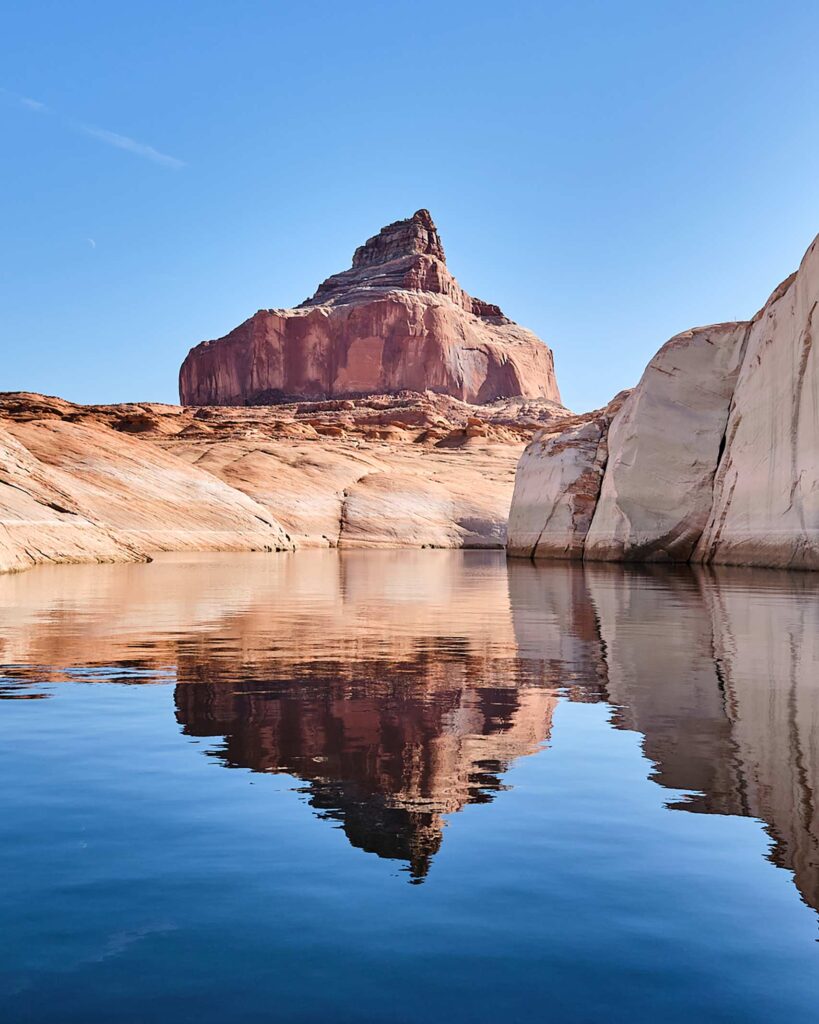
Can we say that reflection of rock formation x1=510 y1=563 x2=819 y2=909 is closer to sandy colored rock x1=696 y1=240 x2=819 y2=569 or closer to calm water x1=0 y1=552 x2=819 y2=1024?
calm water x1=0 y1=552 x2=819 y2=1024

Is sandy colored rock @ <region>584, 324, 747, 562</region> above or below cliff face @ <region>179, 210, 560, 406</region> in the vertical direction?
below

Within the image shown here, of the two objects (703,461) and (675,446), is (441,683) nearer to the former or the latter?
(703,461)

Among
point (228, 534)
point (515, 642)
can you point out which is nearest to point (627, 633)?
point (515, 642)

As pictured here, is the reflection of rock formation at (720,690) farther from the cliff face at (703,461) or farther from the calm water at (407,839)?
the cliff face at (703,461)

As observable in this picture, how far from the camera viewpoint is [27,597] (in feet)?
61.6

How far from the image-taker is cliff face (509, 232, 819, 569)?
27781 millimetres

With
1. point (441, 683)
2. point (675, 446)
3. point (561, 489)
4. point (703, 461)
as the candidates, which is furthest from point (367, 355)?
point (441, 683)

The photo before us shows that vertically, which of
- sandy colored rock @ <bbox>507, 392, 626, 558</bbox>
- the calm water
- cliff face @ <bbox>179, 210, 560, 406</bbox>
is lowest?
the calm water

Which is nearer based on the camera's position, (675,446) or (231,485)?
(675,446)

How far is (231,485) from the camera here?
60.0 metres

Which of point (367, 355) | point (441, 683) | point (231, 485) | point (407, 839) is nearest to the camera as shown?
point (407, 839)

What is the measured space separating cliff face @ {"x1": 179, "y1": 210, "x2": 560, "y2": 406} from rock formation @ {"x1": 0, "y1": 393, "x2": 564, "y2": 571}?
6057cm

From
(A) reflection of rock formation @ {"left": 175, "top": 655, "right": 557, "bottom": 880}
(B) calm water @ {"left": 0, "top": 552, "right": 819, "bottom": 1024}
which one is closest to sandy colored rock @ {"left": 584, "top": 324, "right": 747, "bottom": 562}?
(B) calm water @ {"left": 0, "top": 552, "right": 819, "bottom": 1024}

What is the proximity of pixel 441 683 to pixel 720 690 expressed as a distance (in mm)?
2267
